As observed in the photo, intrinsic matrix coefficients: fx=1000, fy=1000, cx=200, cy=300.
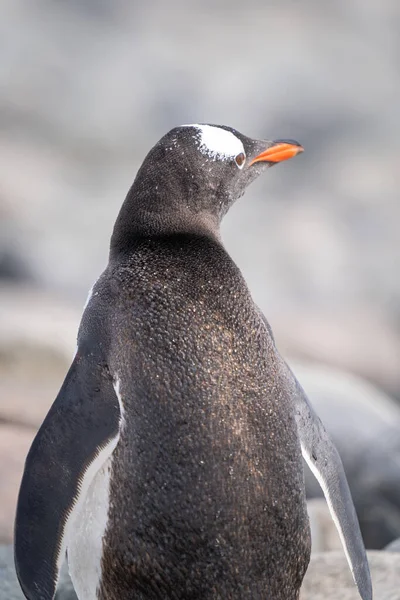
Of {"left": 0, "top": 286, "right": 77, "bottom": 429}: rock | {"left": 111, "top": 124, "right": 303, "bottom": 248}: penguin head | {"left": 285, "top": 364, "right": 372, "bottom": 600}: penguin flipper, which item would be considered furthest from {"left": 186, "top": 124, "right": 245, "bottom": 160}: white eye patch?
{"left": 0, "top": 286, "right": 77, "bottom": 429}: rock

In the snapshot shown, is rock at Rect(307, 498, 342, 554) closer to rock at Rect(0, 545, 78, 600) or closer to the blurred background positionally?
the blurred background

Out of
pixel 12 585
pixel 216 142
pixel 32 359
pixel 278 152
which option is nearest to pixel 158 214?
pixel 216 142

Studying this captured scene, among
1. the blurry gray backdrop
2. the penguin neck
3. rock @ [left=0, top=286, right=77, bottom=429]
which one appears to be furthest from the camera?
the blurry gray backdrop

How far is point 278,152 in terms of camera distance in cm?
251

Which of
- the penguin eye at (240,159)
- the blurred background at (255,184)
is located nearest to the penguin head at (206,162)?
the penguin eye at (240,159)

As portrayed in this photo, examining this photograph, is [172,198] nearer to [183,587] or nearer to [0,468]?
[183,587]

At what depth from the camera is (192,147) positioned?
7.27ft

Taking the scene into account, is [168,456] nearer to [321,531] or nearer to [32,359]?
[321,531]

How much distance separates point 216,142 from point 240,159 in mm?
115

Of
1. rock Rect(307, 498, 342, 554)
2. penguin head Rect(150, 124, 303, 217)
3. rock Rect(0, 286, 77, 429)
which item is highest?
penguin head Rect(150, 124, 303, 217)

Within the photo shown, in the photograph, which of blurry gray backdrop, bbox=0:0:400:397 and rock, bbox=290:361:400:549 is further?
blurry gray backdrop, bbox=0:0:400:397

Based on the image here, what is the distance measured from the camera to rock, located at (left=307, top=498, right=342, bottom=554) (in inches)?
131

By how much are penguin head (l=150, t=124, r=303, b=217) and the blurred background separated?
1348mm

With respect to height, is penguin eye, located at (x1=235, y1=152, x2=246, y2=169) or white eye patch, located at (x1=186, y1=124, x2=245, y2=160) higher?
white eye patch, located at (x1=186, y1=124, x2=245, y2=160)
